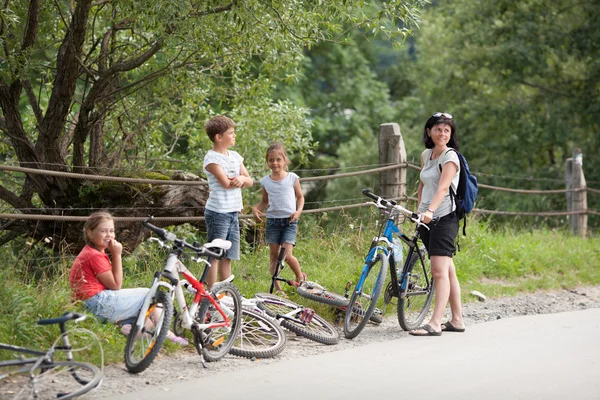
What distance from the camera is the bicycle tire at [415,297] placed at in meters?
7.88

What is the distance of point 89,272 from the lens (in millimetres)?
6457

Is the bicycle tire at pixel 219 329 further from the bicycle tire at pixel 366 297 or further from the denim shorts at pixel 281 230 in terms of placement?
the denim shorts at pixel 281 230

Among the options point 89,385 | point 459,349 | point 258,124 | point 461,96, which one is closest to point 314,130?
point 461,96

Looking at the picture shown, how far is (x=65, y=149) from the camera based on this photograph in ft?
36.0

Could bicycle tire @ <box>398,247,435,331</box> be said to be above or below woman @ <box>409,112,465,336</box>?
below

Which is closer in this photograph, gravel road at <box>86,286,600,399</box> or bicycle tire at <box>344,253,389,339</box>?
gravel road at <box>86,286,600,399</box>

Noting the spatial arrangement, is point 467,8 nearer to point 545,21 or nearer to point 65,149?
point 545,21

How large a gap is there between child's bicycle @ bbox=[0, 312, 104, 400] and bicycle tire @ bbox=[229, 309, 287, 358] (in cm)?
176

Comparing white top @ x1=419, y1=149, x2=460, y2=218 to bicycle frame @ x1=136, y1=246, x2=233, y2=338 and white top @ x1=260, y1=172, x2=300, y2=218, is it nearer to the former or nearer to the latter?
white top @ x1=260, y1=172, x2=300, y2=218

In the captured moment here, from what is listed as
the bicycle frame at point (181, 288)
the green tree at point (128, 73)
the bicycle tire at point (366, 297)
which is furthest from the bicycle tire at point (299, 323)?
the green tree at point (128, 73)

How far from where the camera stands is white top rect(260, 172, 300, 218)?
26.7 ft

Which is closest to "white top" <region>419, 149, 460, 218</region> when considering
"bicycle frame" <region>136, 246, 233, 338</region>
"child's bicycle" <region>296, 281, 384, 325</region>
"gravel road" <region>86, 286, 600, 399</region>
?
"child's bicycle" <region>296, 281, 384, 325</region>

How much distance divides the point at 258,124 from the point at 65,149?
390cm

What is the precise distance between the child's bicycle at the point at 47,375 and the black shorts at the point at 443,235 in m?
3.54
